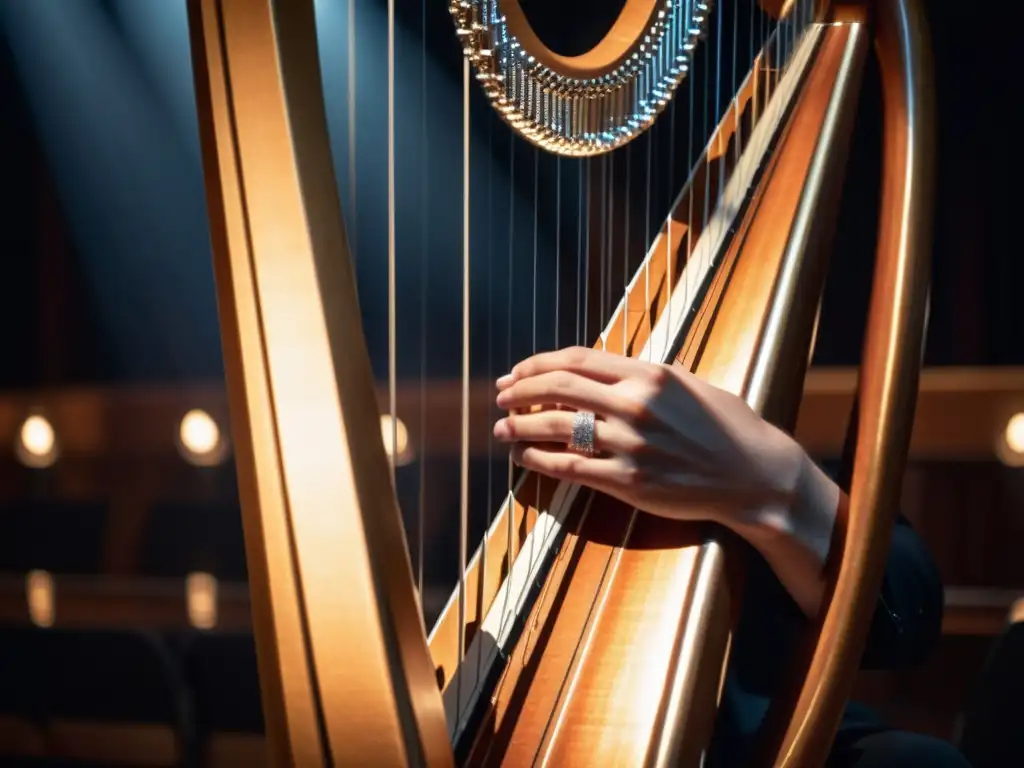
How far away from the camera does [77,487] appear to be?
1416 millimetres

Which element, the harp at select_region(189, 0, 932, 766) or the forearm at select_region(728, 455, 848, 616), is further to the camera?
the forearm at select_region(728, 455, 848, 616)

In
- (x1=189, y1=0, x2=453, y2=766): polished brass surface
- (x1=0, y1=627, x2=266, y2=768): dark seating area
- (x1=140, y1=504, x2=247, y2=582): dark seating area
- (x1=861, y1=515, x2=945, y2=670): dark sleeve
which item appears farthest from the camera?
(x1=140, y1=504, x2=247, y2=582): dark seating area

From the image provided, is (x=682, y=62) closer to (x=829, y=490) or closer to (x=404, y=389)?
(x=829, y=490)

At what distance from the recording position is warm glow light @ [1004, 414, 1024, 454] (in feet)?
5.19

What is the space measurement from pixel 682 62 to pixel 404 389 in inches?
38.3

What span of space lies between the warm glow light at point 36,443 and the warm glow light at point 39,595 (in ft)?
0.48

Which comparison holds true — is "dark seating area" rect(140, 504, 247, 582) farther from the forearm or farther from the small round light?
the small round light

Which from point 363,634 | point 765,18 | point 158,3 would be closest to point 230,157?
point 363,634

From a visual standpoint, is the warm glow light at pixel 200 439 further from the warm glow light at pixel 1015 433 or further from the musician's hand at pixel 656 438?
the warm glow light at pixel 1015 433

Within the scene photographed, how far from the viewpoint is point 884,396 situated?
55cm

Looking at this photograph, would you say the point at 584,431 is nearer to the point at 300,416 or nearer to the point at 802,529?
the point at 802,529

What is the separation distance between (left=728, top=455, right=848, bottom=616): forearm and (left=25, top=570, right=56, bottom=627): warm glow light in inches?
43.3

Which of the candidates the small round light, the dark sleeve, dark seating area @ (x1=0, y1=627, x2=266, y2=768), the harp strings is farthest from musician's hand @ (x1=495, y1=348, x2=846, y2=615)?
the small round light

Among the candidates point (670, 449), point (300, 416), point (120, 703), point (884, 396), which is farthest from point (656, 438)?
point (120, 703)
